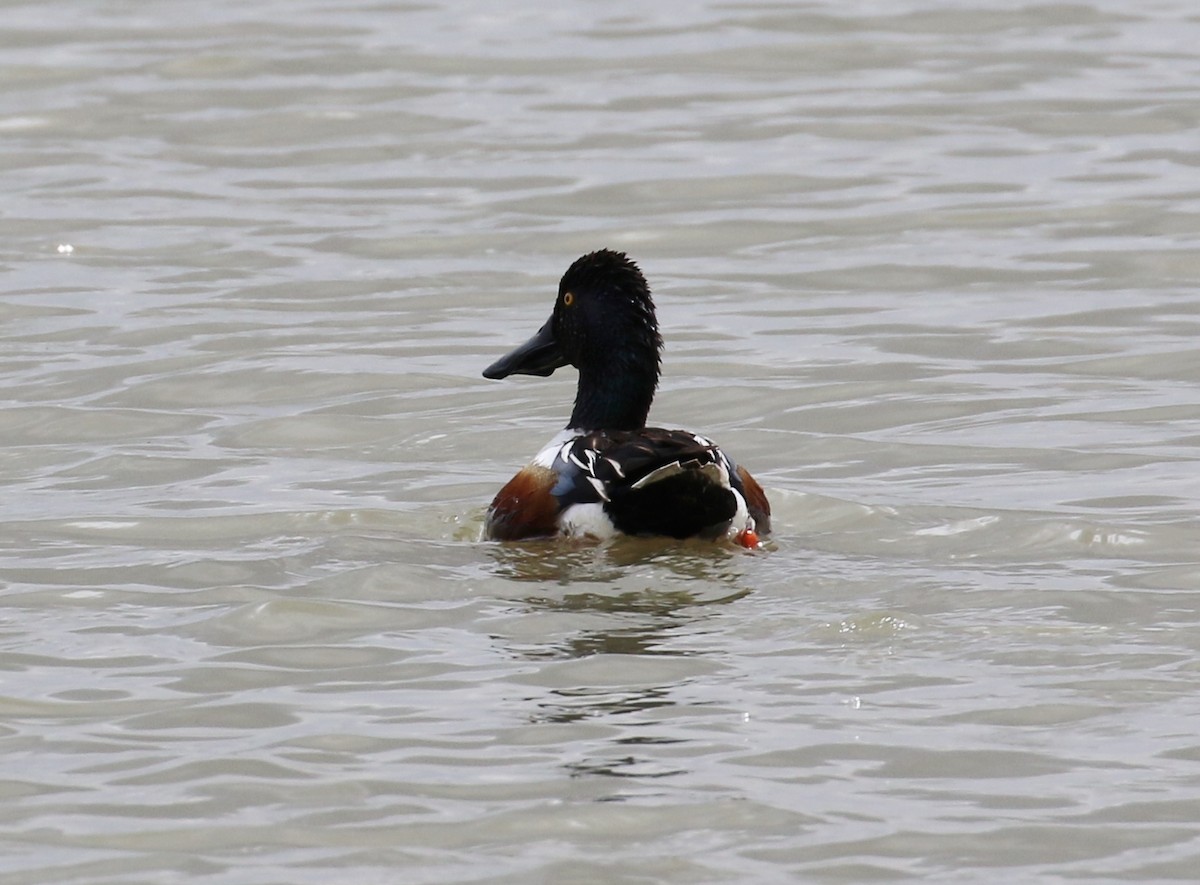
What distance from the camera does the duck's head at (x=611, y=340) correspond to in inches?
352

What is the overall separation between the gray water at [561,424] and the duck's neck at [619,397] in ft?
2.17

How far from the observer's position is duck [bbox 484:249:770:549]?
804 cm

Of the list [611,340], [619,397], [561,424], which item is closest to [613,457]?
[619,397]

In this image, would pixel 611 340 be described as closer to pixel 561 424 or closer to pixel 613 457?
A: pixel 613 457

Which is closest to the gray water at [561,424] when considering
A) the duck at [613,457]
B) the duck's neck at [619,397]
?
the duck at [613,457]

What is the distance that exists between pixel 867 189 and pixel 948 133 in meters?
1.68

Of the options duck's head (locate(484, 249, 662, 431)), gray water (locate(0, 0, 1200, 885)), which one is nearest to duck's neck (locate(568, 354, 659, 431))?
duck's head (locate(484, 249, 662, 431))

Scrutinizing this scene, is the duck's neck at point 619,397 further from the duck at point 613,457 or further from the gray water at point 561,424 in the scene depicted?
the gray water at point 561,424

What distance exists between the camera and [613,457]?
8.12 m

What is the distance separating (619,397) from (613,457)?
0.86 meters

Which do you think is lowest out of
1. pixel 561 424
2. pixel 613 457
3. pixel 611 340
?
pixel 561 424

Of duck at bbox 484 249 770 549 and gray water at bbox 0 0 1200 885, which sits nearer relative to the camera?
gray water at bbox 0 0 1200 885

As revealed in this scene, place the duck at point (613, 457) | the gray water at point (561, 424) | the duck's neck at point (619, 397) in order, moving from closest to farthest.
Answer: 1. the gray water at point (561, 424)
2. the duck at point (613, 457)
3. the duck's neck at point (619, 397)

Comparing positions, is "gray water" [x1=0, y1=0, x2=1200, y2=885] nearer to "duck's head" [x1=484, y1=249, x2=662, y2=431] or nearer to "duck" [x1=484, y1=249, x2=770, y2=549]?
"duck" [x1=484, y1=249, x2=770, y2=549]
